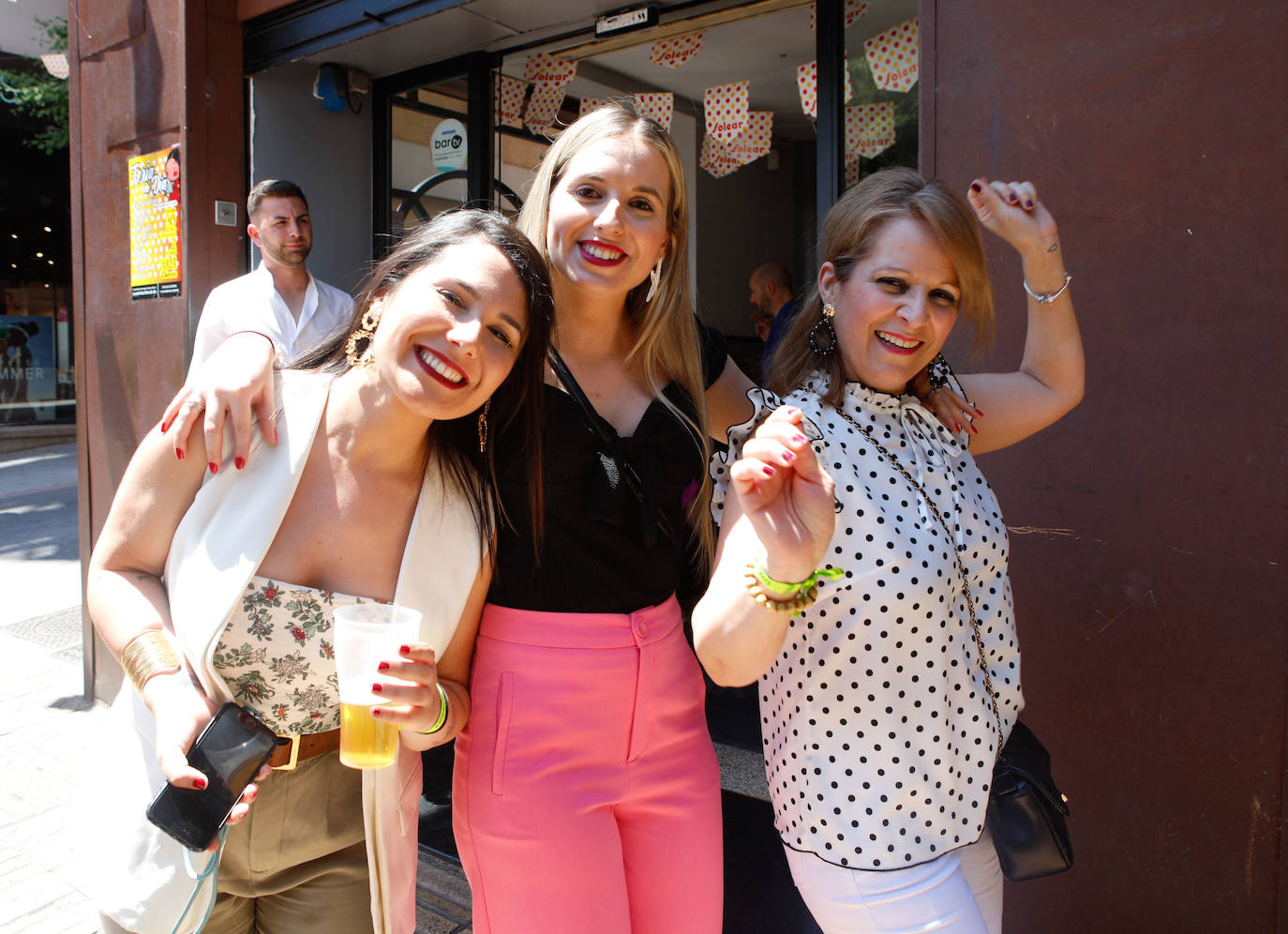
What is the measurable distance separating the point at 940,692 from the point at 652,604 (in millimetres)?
573

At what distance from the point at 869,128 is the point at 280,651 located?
10.5 ft

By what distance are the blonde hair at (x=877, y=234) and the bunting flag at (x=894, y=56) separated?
7.39 ft

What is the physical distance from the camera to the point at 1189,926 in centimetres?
236

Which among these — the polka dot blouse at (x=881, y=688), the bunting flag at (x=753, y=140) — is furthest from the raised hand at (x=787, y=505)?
the bunting flag at (x=753, y=140)

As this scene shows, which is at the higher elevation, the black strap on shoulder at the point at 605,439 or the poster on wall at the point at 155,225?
the poster on wall at the point at 155,225

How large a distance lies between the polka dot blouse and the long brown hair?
1.32ft

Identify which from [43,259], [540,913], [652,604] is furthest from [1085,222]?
[43,259]

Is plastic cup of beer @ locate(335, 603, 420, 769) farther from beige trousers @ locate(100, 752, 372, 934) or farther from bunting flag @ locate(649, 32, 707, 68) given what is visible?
bunting flag @ locate(649, 32, 707, 68)

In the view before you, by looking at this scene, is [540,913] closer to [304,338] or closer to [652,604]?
[652,604]

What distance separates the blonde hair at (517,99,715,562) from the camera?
78.3 inches

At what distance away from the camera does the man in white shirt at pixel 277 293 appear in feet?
13.3

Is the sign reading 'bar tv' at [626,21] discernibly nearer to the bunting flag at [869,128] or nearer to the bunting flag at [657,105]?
the bunting flag at [869,128]

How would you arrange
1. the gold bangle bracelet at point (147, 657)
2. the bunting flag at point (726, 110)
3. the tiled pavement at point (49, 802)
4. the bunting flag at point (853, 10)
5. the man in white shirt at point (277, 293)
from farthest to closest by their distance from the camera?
the bunting flag at point (726, 110) → the man in white shirt at point (277, 293) → the bunting flag at point (853, 10) → the tiled pavement at point (49, 802) → the gold bangle bracelet at point (147, 657)

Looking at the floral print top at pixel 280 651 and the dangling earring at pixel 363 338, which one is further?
the dangling earring at pixel 363 338
